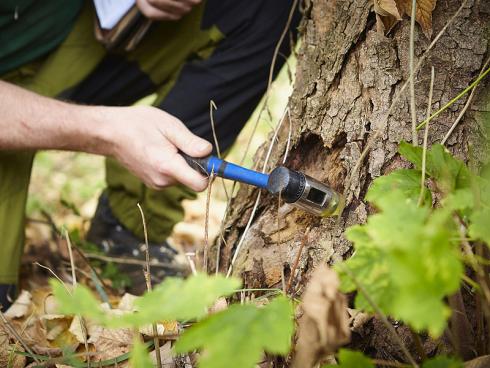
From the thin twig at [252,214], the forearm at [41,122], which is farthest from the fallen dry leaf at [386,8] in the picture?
the forearm at [41,122]

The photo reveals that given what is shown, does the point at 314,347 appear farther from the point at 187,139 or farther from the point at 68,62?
the point at 68,62

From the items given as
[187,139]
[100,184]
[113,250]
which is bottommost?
[113,250]

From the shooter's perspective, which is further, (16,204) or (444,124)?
(16,204)

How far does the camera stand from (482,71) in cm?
125

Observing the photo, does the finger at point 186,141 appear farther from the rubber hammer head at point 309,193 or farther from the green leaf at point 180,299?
the green leaf at point 180,299

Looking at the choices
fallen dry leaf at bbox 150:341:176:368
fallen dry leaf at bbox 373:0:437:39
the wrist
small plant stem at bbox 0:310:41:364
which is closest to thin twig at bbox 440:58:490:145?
fallen dry leaf at bbox 373:0:437:39

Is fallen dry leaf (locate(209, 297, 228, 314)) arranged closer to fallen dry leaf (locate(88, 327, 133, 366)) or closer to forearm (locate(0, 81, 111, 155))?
fallen dry leaf (locate(88, 327, 133, 366))

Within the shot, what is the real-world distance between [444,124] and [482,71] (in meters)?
0.15

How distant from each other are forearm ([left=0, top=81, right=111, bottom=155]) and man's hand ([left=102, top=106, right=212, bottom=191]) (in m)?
0.08

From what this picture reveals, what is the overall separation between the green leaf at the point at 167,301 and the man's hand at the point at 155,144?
0.78 metres

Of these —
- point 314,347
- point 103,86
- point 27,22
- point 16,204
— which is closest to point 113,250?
point 16,204

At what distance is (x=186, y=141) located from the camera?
1542 millimetres

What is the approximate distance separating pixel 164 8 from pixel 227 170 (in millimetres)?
871

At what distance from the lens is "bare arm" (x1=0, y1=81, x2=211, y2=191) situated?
5.13 ft
